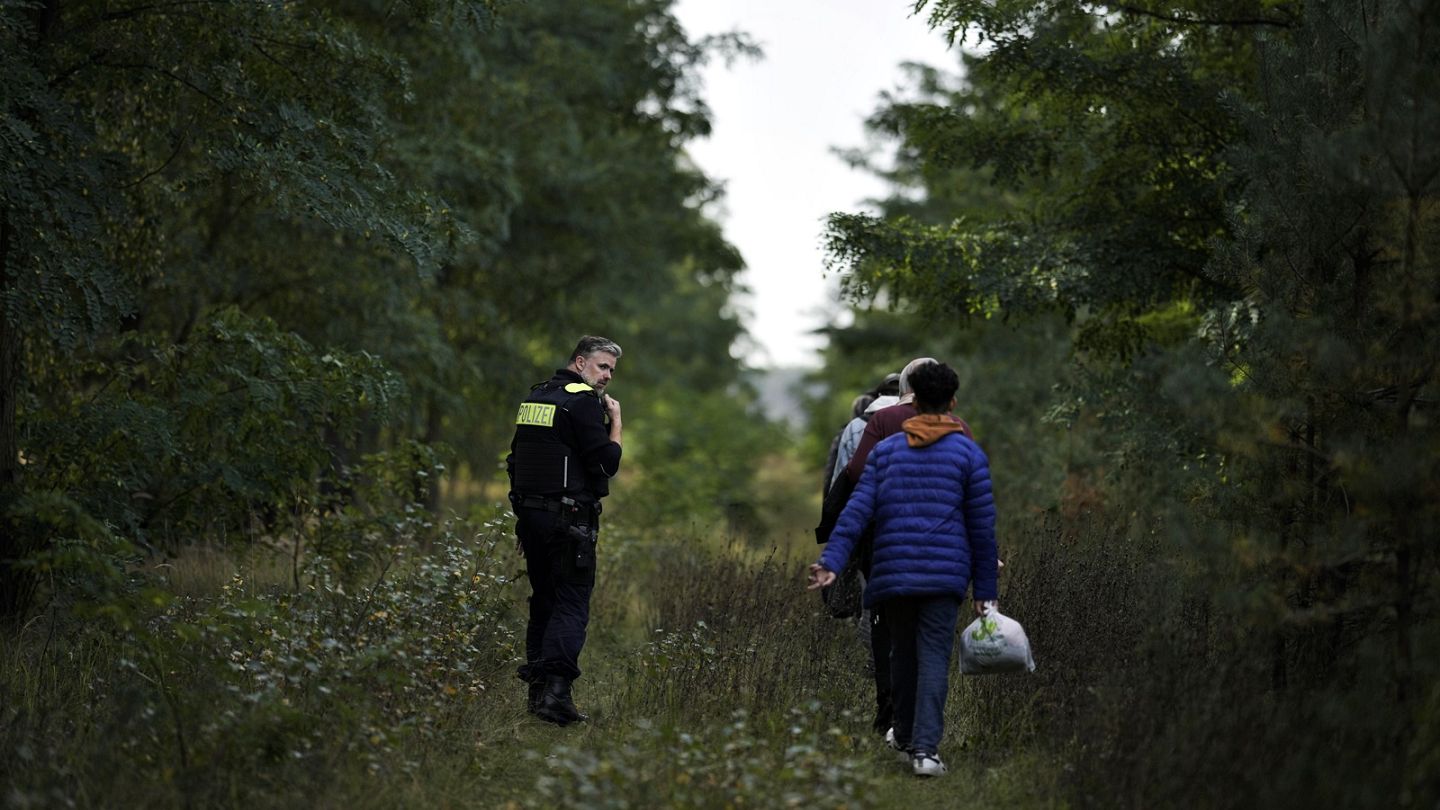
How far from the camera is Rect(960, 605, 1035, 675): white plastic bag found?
6.10 meters

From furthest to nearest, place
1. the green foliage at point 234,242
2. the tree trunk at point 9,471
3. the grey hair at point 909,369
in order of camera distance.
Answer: the tree trunk at point 9,471 < the green foliage at point 234,242 < the grey hair at point 909,369

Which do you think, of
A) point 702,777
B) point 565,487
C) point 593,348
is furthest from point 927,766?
point 593,348

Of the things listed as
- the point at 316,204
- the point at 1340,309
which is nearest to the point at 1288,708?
the point at 1340,309

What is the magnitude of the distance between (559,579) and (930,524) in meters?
2.25

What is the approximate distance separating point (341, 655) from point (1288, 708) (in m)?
4.27

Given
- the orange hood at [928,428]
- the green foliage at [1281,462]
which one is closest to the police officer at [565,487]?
the orange hood at [928,428]

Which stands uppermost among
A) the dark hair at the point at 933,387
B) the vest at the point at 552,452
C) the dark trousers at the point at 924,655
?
the dark hair at the point at 933,387

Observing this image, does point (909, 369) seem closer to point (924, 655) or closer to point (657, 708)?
point (924, 655)

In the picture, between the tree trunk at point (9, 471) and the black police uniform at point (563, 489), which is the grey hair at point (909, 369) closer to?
the black police uniform at point (563, 489)

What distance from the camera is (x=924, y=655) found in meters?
6.41

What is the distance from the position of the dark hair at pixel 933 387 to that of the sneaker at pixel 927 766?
1574 mm

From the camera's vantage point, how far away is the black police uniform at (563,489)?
7.45 metres

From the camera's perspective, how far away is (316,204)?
8.75 m

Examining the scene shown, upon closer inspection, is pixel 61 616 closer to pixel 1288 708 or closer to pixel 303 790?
pixel 303 790
